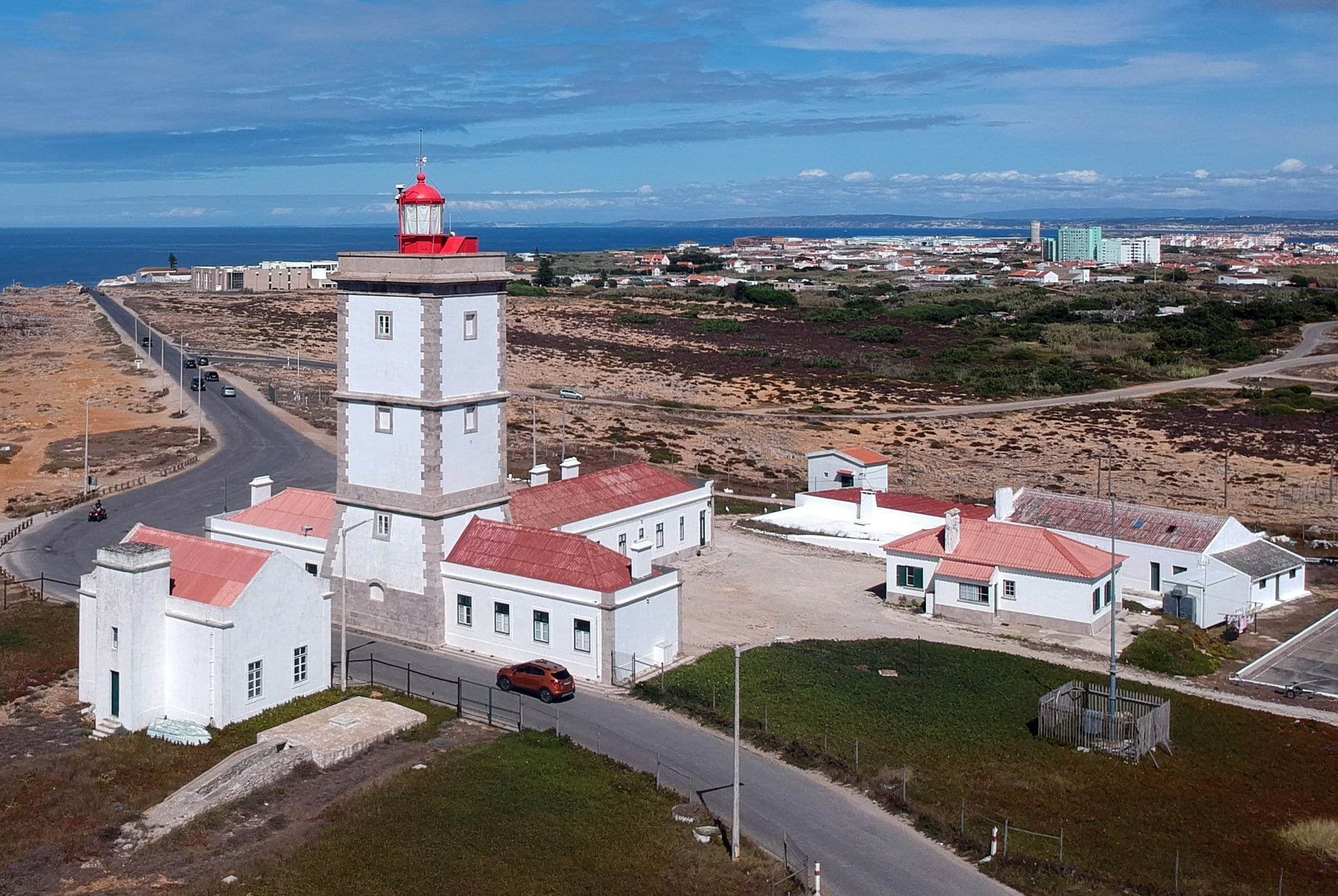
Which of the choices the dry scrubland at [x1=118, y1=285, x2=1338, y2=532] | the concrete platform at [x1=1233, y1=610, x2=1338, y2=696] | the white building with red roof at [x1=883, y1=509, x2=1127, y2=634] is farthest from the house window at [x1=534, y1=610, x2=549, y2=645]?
the dry scrubland at [x1=118, y1=285, x2=1338, y2=532]

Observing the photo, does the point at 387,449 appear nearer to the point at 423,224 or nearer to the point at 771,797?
the point at 423,224

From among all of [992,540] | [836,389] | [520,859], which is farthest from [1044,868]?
[836,389]

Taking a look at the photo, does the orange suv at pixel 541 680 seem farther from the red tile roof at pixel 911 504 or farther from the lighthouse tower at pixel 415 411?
the red tile roof at pixel 911 504

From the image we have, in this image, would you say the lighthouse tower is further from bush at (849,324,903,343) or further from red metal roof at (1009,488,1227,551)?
bush at (849,324,903,343)

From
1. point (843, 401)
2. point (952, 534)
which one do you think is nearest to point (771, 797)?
point (952, 534)

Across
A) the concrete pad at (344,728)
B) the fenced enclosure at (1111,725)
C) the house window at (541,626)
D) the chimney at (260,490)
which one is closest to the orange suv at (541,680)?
the house window at (541,626)
